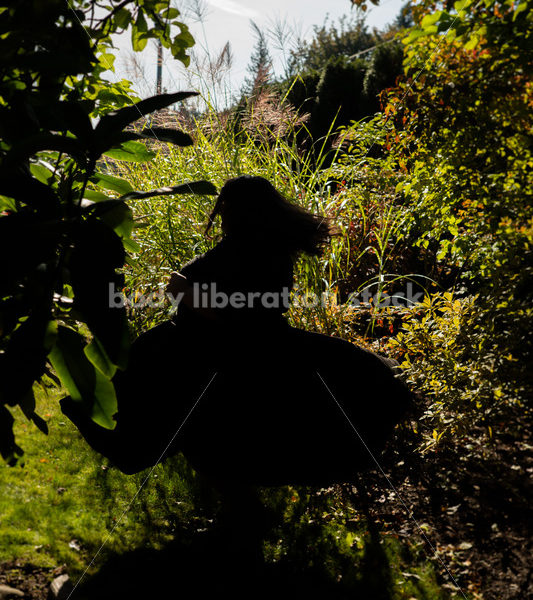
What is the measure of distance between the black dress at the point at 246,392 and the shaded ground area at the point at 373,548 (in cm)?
41

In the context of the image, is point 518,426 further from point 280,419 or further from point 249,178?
point 249,178

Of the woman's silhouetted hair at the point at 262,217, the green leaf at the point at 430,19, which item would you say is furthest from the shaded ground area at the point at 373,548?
the green leaf at the point at 430,19

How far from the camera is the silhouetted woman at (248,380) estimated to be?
1.90 m

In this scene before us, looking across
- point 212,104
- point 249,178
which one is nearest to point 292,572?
point 249,178

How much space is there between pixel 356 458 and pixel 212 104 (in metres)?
2.72

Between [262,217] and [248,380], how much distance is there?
0.67 metres

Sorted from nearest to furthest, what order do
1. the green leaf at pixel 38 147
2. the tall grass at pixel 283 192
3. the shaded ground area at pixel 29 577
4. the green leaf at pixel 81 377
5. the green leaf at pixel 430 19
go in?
the green leaf at pixel 38 147 → the green leaf at pixel 81 377 → the shaded ground area at pixel 29 577 → the green leaf at pixel 430 19 → the tall grass at pixel 283 192

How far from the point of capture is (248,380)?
75.5 inches

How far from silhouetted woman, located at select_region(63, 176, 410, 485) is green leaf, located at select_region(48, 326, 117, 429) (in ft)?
1.63

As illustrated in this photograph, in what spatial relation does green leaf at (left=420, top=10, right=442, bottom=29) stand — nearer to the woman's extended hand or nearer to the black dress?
the black dress

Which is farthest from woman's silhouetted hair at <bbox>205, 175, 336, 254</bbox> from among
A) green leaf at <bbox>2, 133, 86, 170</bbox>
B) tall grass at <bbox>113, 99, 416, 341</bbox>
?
tall grass at <bbox>113, 99, 416, 341</bbox>

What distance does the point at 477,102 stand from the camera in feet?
6.88

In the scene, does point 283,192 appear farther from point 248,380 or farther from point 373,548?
point 373,548

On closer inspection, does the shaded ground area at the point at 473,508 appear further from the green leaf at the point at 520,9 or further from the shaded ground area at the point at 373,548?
the green leaf at the point at 520,9
